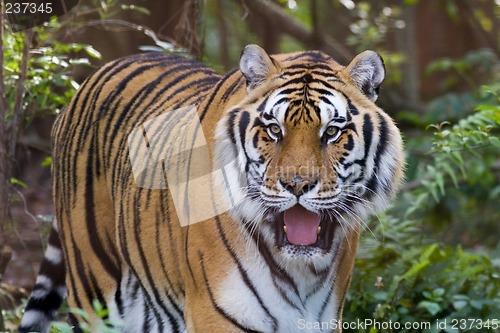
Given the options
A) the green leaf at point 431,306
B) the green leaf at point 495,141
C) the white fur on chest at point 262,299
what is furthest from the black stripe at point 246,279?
the green leaf at point 495,141

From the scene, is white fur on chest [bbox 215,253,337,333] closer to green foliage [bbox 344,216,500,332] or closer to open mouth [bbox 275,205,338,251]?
open mouth [bbox 275,205,338,251]

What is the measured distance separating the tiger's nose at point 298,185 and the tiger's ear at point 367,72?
18.7 inches

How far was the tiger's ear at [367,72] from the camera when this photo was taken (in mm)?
3387

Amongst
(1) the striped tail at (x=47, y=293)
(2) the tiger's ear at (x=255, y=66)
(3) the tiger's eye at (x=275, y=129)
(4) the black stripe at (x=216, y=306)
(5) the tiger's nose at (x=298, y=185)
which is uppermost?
(2) the tiger's ear at (x=255, y=66)

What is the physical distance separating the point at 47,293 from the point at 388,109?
5.41m

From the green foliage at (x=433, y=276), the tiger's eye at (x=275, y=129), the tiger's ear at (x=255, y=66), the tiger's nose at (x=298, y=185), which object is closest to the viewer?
the tiger's nose at (x=298, y=185)

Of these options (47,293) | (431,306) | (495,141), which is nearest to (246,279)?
(47,293)

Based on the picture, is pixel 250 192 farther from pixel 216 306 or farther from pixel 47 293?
pixel 47 293

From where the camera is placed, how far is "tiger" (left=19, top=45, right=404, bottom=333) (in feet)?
10.8

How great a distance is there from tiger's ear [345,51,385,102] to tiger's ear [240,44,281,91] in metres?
0.29

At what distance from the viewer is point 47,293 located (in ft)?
14.9

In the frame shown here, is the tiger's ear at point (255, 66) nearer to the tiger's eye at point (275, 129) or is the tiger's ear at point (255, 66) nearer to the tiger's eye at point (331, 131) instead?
the tiger's eye at point (275, 129)

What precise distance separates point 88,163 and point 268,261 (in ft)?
3.94

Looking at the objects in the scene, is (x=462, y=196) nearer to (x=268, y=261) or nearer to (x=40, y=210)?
(x=40, y=210)
